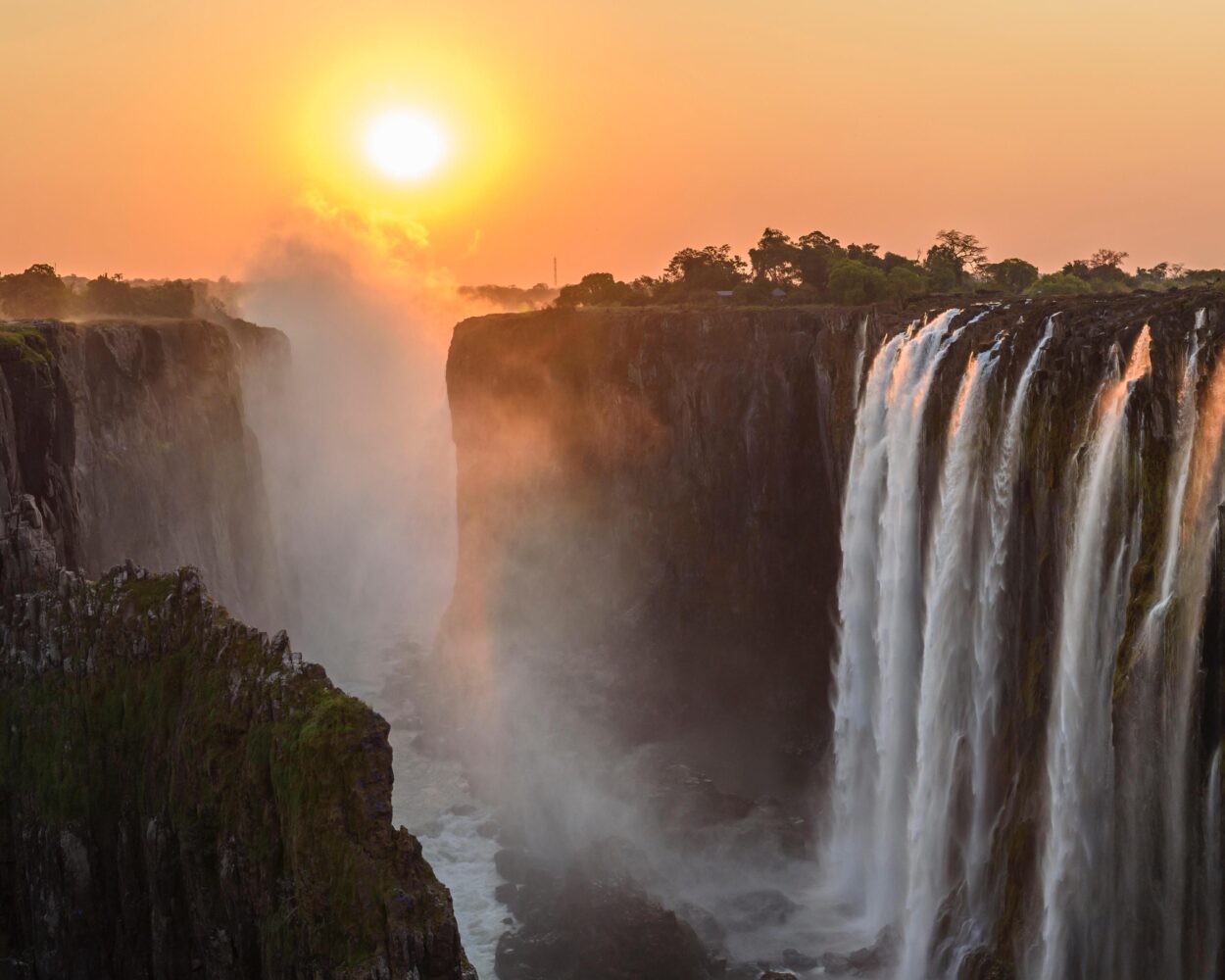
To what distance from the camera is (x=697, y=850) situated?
44438mm

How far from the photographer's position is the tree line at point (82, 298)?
7294 cm

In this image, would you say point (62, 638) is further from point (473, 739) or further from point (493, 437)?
point (493, 437)

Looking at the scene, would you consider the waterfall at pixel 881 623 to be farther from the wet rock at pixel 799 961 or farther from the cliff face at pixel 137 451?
the cliff face at pixel 137 451

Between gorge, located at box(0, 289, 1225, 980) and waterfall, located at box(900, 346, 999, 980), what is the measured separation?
149 mm

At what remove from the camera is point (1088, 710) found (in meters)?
28.5

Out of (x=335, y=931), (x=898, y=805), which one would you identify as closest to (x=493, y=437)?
(x=898, y=805)

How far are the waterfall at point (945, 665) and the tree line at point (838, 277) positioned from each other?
23.1m

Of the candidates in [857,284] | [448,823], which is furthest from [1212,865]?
[857,284]

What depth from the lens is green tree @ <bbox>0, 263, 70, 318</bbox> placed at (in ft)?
236

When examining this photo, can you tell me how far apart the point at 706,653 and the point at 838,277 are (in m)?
20.7

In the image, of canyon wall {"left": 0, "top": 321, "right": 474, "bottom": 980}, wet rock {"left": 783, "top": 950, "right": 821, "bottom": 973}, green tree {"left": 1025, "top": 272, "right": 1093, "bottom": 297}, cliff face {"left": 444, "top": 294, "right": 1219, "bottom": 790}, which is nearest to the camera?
canyon wall {"left": 0, "top": 321, "right": 474, "bottom": 980}

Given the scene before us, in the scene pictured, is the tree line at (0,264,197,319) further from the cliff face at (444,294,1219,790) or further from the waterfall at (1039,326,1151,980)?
the waterfall at (1039,326,1151,980)

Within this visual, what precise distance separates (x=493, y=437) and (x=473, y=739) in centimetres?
1836

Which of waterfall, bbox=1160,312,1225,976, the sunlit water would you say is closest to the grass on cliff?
the sunlit water
